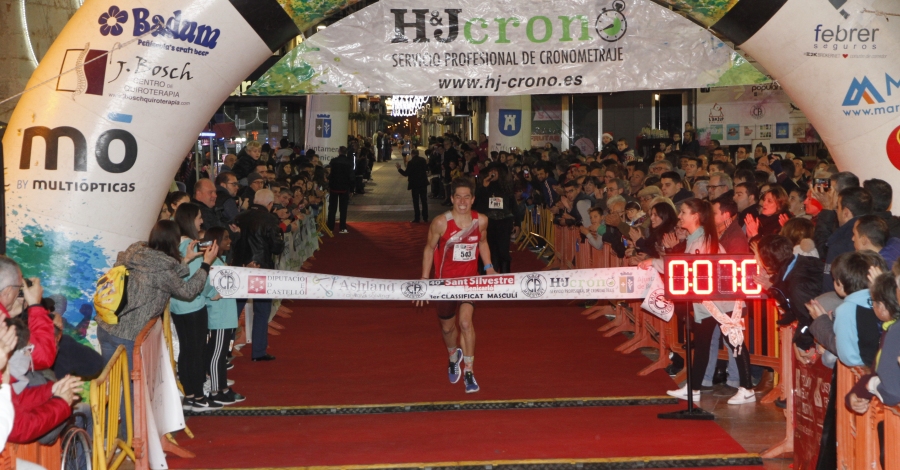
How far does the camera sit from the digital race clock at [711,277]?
22.9 feet

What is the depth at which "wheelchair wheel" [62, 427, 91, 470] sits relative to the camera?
16.7 ft

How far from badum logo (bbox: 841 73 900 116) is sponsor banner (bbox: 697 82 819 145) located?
12.3 m

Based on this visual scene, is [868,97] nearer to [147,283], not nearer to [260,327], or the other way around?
[147,283]

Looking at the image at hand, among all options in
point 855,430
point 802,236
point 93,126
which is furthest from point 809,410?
point 93,126

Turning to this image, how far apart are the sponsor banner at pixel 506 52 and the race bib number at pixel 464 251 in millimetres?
1325

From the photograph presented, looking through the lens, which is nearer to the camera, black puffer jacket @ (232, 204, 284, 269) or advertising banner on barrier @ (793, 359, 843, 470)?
advertising banner on barrier @ (793, 359, 843, 470)

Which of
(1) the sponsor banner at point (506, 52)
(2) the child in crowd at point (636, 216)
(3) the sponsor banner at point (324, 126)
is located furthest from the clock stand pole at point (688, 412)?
(3) the sponsor banner at point (324, 126)

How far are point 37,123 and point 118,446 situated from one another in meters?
2.33

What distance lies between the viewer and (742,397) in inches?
309

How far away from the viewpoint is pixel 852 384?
5.13 meters

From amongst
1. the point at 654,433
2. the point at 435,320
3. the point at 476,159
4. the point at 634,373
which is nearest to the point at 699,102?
the point at 476,159

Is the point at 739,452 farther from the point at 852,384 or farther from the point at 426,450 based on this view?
the point at 426,450

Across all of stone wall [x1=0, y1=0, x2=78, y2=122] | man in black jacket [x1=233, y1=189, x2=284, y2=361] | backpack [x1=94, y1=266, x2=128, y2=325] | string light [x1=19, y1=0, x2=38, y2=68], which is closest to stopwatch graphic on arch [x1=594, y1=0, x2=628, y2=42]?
man in black jacket [x1=233, y1=189, x2=284, y2=361]

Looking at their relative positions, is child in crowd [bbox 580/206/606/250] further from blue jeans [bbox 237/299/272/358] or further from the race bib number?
blue jeans [bbox 237/299/272/358]
